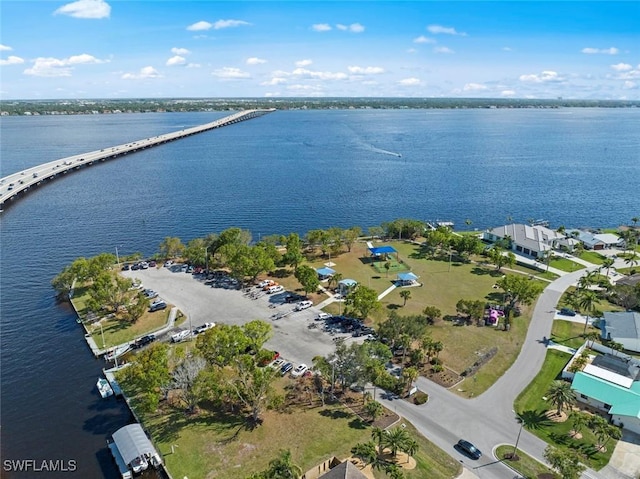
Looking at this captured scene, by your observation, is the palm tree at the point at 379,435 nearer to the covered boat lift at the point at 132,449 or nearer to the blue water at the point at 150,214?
the covered boat lift at the point at 132,449

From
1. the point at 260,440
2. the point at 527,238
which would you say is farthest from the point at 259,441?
the point at 527,238

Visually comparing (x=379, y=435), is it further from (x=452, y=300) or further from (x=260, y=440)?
(x=452, y=300)

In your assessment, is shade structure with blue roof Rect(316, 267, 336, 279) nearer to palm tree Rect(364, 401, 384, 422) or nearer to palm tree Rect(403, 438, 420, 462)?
palm tree Rect(364, 401, 384, 422)

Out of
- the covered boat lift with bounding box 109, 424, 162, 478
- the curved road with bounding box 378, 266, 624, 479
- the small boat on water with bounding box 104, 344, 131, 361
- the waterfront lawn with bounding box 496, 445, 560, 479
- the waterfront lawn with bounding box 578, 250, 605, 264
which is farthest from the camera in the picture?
the waterfront lawn with bounding box 578, 250, 605, 264

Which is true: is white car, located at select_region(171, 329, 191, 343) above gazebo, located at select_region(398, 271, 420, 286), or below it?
below

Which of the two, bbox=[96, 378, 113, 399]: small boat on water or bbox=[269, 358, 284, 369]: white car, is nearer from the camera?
bbox=[96, 378, 113, 399]: small boat on water

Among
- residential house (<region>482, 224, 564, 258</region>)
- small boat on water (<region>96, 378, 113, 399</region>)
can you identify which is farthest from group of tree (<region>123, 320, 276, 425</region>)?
residential house (<region>482, 224, 564, 258</region>)

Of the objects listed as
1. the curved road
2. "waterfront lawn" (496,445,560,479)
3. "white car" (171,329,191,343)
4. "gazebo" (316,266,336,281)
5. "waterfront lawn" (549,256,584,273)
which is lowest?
"waterfront lawn" (496,445,560,479)
